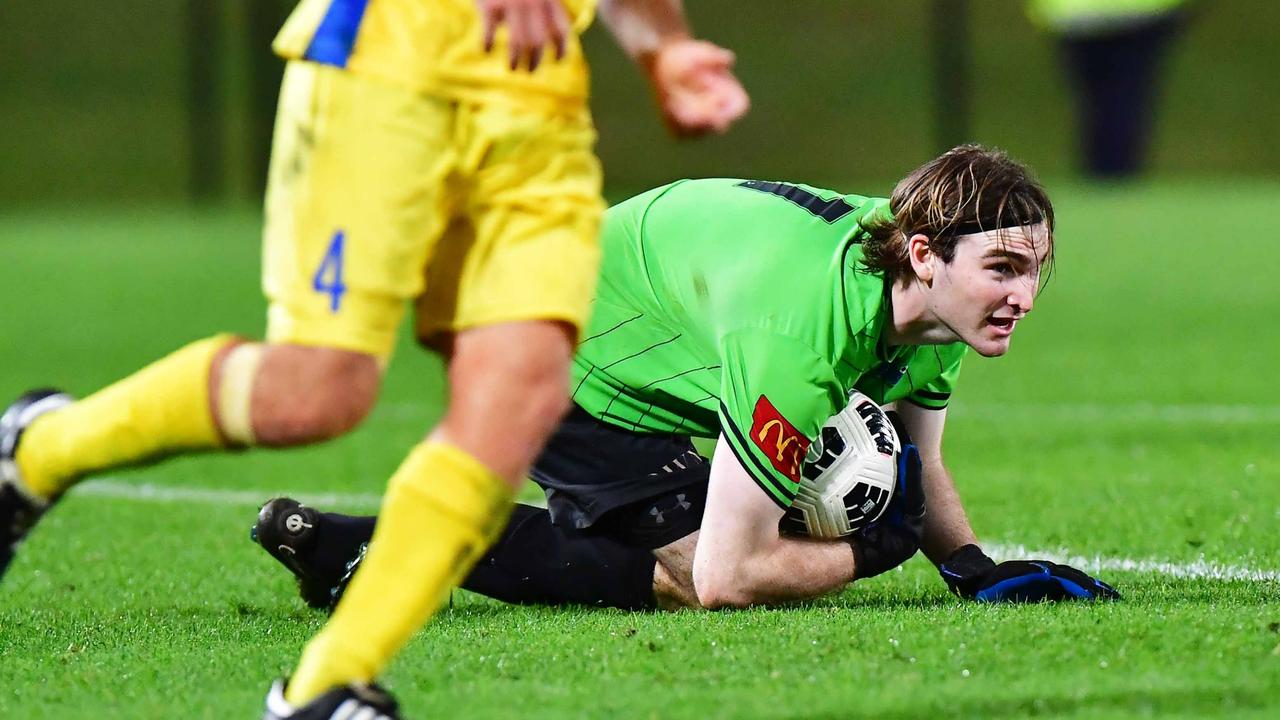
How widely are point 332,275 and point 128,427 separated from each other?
0.43m

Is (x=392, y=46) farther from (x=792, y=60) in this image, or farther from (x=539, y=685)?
(x=792, y=60)

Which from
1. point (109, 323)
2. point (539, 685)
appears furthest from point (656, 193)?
point (109, 323)

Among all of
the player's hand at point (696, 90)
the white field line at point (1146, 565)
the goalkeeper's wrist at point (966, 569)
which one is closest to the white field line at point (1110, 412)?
the white field line at point (1146, 565)

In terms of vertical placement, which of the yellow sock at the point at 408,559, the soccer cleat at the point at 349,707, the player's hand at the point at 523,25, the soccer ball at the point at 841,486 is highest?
the player's hand at the point at 523,25

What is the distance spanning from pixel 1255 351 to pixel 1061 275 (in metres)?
3.97

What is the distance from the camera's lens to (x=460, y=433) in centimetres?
321

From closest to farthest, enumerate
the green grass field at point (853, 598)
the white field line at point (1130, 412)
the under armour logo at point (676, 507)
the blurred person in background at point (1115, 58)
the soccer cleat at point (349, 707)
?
the soccer cleat at point (349, 707) < the green grass field at point (853, 598) < the under armour logo at point (676, 507) < the white field line at point (1130, 412) < the blurred person in background at point (1115, 58)

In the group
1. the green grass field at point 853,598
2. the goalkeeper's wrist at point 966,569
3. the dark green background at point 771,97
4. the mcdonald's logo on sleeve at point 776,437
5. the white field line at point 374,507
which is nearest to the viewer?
the green grass field at point 853,598

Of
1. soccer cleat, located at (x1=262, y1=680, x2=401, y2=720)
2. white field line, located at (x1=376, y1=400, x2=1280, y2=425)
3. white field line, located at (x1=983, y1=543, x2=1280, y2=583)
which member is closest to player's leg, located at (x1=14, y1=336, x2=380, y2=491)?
soccer cleat, located at (x1=262, y1=680, x2=401, y2=720)

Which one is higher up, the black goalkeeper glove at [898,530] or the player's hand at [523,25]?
the player's hand at [523,25]

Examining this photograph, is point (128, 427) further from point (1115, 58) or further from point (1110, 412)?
point (1115, 58)

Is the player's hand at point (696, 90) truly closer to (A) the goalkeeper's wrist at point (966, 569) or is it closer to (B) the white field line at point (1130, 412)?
(A) the goalkeeper's wrist at point (966, 569)

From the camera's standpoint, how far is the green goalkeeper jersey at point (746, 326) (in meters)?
4.31

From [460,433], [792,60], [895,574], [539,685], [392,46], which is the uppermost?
[392,46]
